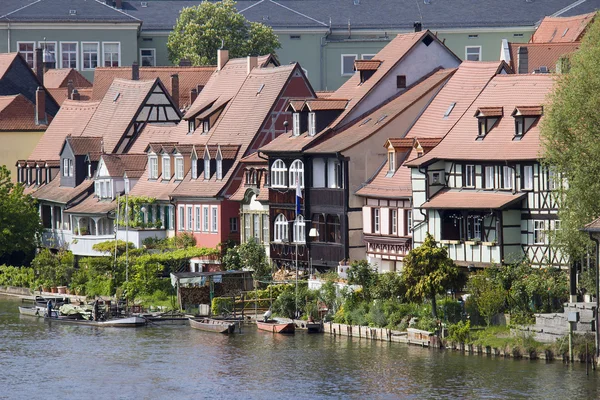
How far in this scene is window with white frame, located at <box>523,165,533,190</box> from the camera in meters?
70.2

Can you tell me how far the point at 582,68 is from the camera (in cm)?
6438

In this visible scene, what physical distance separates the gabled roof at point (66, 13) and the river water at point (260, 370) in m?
75.0

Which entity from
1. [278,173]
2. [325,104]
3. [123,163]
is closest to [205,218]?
[278,173]

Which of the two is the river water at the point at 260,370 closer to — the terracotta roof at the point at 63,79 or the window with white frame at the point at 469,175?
the window with white frame at the point at 469,175

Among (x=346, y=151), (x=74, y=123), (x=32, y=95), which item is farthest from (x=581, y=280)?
(x=32, y=95)

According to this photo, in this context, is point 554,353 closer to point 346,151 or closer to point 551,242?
point 551,242

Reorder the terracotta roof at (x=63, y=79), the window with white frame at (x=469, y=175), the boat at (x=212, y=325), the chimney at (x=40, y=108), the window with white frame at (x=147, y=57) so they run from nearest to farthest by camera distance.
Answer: the window with white frame at (x=469, y=175) → the boat at (x=212, y=325) → the chimney at (x=40, y=108) → the terracotta roof at (x=63, y=79) → the window with white frame at (x=147, y=57)

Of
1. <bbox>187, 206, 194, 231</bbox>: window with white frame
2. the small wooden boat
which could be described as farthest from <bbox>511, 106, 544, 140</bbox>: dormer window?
<bbox>187, 206, 194, 231</bbox>: window with white frame

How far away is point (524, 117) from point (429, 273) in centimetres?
849

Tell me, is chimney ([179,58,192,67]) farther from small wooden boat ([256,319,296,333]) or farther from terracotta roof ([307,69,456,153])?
small wooden boat ([256,319,296,333])

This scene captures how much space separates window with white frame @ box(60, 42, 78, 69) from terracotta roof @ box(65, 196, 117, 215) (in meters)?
48.0

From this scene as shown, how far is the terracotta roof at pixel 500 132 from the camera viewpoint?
71062 mm

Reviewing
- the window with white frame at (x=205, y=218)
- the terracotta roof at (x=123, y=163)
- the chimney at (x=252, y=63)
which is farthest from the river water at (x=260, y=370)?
the chimney at (x=252, y=63)

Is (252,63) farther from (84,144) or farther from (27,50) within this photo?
(27,50)
